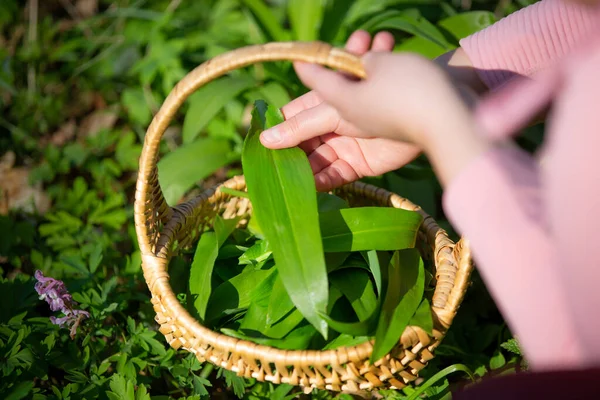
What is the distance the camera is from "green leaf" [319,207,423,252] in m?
1.17

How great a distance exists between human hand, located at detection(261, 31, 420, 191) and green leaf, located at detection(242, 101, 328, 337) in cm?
4

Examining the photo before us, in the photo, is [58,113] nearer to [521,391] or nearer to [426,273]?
[426,273]

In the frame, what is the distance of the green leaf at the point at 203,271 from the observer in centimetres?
115

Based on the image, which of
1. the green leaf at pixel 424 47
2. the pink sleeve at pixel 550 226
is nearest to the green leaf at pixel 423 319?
the pink sleeve at pixel 550 226

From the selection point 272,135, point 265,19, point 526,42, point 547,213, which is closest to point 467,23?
point 265,19

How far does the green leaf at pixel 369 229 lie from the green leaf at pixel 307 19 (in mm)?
960

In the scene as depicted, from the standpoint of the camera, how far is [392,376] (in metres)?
1.06

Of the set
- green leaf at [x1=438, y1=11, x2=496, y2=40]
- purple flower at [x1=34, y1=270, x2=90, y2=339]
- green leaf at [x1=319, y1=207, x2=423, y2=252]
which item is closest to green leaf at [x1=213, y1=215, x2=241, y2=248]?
green leaf at [x1=319, y1=207, x2=423, y2=252]

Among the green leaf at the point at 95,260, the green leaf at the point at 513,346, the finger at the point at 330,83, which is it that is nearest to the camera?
the finger at the point at 330,83

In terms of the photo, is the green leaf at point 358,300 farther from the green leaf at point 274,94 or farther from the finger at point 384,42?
the green leaf at point 274,94

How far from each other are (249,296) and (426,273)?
1.23 ft

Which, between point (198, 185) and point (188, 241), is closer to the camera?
point (188, 241)

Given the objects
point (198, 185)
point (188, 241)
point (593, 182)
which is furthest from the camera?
point (198, 185)

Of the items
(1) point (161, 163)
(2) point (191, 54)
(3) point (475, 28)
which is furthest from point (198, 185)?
A: (3) point (475, 28)
